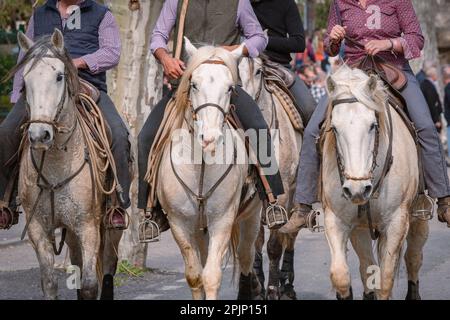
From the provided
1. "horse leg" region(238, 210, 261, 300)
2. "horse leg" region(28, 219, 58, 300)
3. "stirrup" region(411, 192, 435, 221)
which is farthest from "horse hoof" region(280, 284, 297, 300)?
"horse leg" region(28, 219, 58, 300)

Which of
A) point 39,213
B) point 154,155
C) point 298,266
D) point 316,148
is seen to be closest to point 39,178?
point 39,213

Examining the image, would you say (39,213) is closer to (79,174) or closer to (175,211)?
(79,174)

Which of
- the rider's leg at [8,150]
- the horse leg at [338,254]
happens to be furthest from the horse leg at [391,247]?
the rider's leg at [8,150]

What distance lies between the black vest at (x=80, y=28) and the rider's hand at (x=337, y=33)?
2.01m

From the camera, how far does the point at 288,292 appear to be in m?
11.2

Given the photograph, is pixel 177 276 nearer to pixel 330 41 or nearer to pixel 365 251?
pixel 365 251

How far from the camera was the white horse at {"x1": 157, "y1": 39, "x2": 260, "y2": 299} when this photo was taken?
873 centimetres

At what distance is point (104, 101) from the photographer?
1004cm

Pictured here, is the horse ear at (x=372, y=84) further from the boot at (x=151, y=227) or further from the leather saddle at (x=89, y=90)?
the leather saddle at (x=89, y=90)

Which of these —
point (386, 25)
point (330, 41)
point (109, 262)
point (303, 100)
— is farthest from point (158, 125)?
point (303, 100)

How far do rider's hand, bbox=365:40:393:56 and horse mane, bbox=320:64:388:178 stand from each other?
478mm

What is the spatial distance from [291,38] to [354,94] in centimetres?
344

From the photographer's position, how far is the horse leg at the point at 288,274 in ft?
36.8

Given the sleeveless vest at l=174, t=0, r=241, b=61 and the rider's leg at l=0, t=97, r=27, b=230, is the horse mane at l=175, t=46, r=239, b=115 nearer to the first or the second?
the sleeveless vest at l=174, t=0, r=241, b=61
